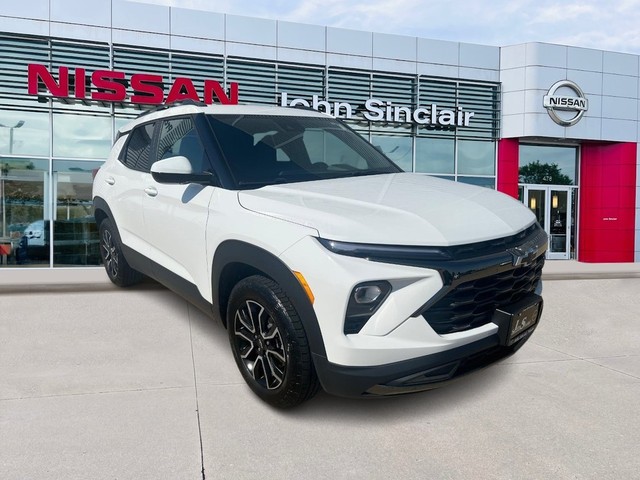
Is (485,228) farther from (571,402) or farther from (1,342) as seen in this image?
(1,342)

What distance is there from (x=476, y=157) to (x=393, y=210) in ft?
41.8

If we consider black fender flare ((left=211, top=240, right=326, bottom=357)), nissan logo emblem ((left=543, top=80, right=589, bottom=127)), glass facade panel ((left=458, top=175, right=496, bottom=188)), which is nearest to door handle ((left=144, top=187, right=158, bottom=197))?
black fender flare ((left=211, top=240, right=326, bottom=357))

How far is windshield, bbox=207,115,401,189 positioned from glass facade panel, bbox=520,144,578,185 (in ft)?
41.3

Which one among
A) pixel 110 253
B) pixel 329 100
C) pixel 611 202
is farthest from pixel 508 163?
pixel 110 253

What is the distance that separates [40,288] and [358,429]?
505 centimetres

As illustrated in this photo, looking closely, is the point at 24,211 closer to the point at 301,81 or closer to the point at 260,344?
the point at 301,81

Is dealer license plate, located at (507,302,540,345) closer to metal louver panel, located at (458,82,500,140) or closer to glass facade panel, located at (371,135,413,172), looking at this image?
glass facade panel, located at (371,135,413,172)

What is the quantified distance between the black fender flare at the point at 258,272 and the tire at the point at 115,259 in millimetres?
2419

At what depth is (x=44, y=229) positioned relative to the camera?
11680mm

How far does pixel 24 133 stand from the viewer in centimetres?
1141

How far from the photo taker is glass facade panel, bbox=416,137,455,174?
14.0m

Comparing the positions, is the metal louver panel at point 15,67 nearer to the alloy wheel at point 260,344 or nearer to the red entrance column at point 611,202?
the alloy wheel at point 260,344

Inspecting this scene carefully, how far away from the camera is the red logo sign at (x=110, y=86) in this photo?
11141 millimetres

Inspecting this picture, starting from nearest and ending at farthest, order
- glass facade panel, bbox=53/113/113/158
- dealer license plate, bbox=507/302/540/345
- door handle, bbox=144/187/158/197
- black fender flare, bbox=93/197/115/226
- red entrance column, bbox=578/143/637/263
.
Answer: dealer license plate, bbox=507/302/540/345 < door handle, bbox=144/187/158/197 < black fender flare, bbox=93/197/115/226 < glass facade panel, bbox=53/113/113/158 < red entrance column, bbox=578/143/637/263
